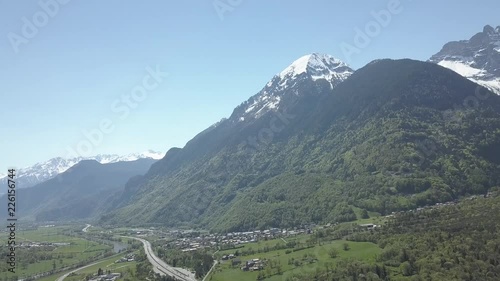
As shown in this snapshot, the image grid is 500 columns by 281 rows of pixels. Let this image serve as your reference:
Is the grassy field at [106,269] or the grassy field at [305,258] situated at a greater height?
the grassy field at [106,269]

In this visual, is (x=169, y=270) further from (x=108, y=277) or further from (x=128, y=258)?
(x=128, y=258)

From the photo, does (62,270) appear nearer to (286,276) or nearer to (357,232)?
(286,276)

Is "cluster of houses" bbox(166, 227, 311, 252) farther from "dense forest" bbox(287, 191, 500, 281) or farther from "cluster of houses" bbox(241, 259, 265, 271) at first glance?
"dense forest" bbox(287, 191, 500, 281)

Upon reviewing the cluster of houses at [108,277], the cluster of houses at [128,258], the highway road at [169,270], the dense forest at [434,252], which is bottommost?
the dense forest at [434,252]

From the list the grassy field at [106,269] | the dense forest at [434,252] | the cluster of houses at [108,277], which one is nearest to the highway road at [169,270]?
the grassy field at [106,269]

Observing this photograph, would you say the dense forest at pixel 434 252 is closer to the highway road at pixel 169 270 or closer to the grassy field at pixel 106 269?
the highway road at pixel 169 270

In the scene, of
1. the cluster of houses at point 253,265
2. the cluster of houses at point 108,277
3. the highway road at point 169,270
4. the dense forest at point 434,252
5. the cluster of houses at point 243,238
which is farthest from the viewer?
the cluster of houses at point 243,238

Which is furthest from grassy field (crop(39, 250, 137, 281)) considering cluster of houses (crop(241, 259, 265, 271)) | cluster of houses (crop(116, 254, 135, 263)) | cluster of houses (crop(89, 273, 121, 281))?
cluster of houses (crop(241, 259, 265, 271))

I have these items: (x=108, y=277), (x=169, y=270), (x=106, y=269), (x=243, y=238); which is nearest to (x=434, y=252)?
(x=169, y=270)

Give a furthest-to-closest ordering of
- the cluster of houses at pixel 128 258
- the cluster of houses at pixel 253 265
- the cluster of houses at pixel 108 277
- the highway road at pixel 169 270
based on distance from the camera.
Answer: the cluster of houses at pixel 128 258, the cluster of houses at pixel 108 277, the highway road at pixel 169 270, the cluster of houses at pixel 253 265
